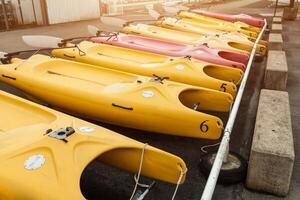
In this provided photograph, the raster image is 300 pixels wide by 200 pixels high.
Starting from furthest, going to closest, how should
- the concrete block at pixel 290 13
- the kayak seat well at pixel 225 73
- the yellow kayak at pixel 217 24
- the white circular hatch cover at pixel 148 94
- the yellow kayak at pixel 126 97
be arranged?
the concrete block at pixel 290 13, the yellow kayak at pixel 217 24, the kayak seat well at pixel 225 73, the white circular hatch cover at pixel 148 94, the yellow kayak at pixel 126 97

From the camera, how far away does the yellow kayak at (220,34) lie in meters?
7.01

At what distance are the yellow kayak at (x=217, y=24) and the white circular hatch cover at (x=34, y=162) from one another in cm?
700

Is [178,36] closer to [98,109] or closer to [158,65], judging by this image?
[158,65]

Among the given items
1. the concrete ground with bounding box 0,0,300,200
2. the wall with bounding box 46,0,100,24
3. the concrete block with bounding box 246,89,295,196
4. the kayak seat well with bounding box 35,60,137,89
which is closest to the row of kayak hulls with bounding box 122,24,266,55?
the concrete ground with bounding box 0,0,300,200

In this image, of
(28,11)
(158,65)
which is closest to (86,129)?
(158,65)

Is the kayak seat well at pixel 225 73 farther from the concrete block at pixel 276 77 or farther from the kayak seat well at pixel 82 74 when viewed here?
the kayak seat well at pixel 82 74

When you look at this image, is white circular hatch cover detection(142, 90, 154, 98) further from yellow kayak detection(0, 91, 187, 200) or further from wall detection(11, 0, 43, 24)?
wall detection(11, 0, 43, 24)

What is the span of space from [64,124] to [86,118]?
143 cm

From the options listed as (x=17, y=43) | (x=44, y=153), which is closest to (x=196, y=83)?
(x=44, y=153)

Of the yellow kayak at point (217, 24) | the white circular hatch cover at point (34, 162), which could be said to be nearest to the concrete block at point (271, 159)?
the white circular hatch cover at point (34, 162)

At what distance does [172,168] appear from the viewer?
9.14 feet

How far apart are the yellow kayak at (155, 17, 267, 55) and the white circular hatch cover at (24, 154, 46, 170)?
18.1 ft

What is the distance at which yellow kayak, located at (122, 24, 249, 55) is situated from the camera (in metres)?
6.68

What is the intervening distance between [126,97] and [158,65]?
4.58ft
